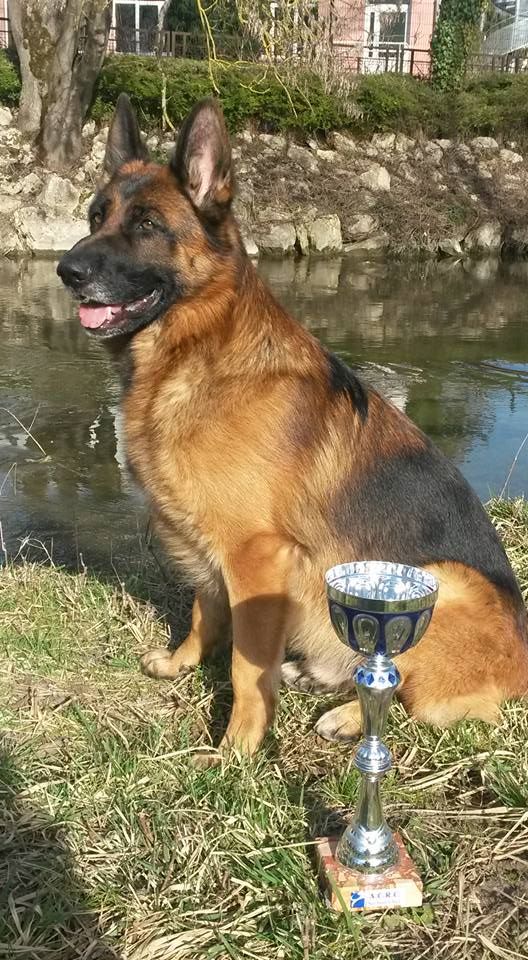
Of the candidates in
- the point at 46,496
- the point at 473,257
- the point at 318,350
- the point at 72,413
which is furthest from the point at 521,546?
the point at 473,257

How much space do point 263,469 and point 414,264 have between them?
17522mm

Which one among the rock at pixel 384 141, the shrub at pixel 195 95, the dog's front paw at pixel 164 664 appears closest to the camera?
the dog's front paw at pixel 164 664

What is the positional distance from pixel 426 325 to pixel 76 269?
34.0 ft

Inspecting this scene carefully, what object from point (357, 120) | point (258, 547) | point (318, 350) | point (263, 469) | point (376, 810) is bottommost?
point (376, 810)

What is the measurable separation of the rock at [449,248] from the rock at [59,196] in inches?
358

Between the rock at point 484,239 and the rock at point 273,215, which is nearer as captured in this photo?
the rock at point 273,215

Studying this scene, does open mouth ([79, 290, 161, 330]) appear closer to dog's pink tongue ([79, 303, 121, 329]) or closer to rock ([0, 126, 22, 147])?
dog's pink tongue ([79, 303, 121, 329])

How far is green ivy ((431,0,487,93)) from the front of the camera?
2525 centimetres

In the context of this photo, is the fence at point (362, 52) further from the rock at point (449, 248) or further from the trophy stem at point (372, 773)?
the trophy stem at point (372, 773)

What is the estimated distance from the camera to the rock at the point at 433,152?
23.3 metres

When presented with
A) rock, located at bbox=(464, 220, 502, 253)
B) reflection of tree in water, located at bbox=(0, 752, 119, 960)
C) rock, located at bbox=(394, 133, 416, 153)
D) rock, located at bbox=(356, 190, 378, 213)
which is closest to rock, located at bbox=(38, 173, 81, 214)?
rock, located at bbox=(356, 190, 378, 213)

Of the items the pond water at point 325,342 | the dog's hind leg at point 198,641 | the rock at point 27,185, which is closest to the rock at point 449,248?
the pond water at point 325,342

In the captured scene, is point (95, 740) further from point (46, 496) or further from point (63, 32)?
point (63, 32)

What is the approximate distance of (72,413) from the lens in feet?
26.3
